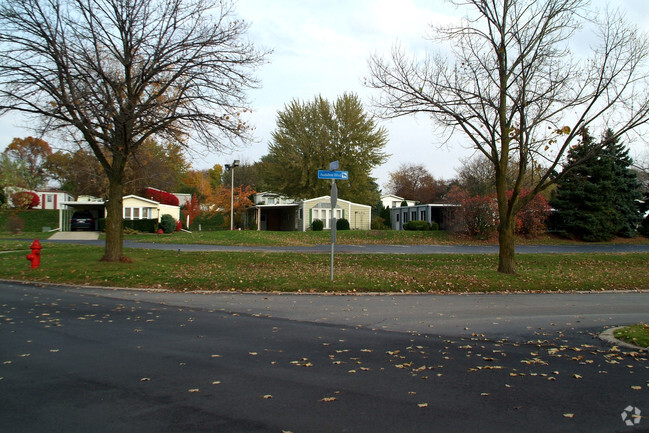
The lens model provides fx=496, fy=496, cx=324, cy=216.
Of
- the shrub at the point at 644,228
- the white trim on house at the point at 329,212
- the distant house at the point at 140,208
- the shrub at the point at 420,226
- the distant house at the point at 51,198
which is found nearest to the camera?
the shrub at the point at 644,228

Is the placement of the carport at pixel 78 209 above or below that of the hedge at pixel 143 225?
above

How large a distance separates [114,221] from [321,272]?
7.72 metres

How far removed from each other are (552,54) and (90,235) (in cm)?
3496

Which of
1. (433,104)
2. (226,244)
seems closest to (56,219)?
(226,244)

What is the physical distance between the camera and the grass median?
14438mm

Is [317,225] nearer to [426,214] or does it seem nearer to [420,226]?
[420,226]

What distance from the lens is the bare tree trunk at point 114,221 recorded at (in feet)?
57.8

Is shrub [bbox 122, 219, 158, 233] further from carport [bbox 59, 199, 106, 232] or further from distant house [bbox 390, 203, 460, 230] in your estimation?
distant house [bbox 390, 203, 460, 230]

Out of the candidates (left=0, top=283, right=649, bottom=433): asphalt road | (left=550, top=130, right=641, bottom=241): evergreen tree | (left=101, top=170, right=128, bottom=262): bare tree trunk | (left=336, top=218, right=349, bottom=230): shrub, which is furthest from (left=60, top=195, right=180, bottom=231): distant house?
(left=0, top=283, right=649, bottom=433): asphalt road

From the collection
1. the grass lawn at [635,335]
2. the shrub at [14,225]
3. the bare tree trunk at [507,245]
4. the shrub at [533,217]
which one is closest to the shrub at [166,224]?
the shrub at [14,225]

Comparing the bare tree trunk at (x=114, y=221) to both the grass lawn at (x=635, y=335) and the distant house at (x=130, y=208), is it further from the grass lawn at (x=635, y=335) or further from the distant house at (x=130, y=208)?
the distant house at (x=130, y=208)

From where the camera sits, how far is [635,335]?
788cm

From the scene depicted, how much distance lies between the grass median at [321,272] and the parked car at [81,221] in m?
23.8

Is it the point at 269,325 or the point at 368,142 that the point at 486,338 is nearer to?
the point at 269,325
